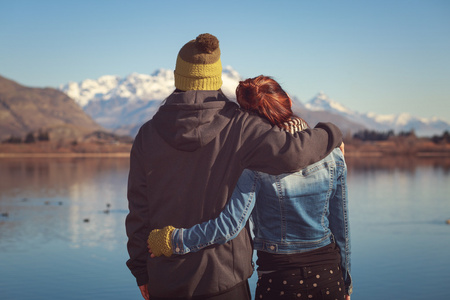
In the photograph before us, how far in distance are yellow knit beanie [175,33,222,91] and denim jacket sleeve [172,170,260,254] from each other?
0.54 m

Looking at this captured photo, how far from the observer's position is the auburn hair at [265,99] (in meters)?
2.67

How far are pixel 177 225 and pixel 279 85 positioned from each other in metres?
0.94

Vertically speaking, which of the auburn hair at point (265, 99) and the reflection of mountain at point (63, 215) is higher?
the auburn hair at point (265, 99)

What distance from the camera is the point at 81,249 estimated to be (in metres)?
19.8

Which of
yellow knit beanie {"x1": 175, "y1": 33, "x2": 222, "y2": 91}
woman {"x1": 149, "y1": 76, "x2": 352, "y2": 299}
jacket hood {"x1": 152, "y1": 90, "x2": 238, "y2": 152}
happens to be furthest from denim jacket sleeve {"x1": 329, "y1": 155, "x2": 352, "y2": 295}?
yellow knit beanie {"x1": 175, "y1": 33, "x2": 222, "y2": 91}

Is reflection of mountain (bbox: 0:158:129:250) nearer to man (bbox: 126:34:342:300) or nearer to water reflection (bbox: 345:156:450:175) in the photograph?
man (bbox: 126:34:342:300)

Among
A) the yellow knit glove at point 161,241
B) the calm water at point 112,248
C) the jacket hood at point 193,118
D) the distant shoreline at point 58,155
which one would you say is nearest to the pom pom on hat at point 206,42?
the jacket hood at point 193,118

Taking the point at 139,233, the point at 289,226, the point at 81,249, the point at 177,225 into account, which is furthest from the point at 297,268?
the point at 81,249

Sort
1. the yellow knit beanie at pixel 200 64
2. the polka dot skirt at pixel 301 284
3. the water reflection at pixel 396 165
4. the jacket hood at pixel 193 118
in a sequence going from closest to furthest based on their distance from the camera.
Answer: the jacket hood at pixel 193 118 → the yellow knit beanie at pixel 200 64 → the polka dot skirt at pixel 301 284 → the water reflection at pixel 396 165

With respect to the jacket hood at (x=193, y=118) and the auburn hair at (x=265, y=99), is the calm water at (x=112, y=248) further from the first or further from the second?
the auburn hair at (x=265, y=99)

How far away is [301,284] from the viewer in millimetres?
2799

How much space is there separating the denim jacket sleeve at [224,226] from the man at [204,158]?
0.06m

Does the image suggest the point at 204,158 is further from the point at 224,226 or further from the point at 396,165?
the point at 396,165

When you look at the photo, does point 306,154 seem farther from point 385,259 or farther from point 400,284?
point 385,259
